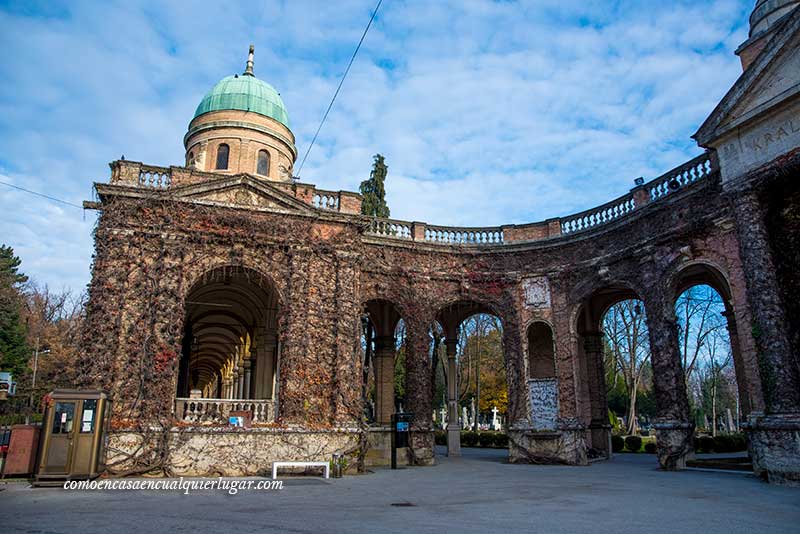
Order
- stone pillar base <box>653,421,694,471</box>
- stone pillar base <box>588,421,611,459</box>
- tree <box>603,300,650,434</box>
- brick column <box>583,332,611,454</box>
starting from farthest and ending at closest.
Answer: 1. tree <box>603,300,650,434</box>
2. brick column <box>583,332,611,454</box>
3. stone pillar base <box>588,421,611,459</box>
4. stone pillar base <box>653,421,694,471</box>

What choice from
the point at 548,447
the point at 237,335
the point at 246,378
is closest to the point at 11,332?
the point at 237,335

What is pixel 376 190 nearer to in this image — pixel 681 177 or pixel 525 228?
pixel 525 228

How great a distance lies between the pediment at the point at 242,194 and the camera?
17172 millimetres

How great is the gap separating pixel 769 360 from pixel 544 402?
847 cm

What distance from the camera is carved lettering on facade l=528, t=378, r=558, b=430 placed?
20.6 meters

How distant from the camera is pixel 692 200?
671 inches

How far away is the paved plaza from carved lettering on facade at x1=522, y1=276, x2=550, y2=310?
8.26 metres

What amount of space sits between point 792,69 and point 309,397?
1586 centimetres

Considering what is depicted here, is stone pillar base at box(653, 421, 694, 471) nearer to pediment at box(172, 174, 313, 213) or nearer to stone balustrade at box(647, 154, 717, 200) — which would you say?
stone balustrade at box(647, 154, 717, 200)

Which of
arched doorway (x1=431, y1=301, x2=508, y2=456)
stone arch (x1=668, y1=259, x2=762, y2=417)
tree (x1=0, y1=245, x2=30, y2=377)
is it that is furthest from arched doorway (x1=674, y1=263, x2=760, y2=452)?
tree (x1=0, y1=245, x2=30, y2=377)

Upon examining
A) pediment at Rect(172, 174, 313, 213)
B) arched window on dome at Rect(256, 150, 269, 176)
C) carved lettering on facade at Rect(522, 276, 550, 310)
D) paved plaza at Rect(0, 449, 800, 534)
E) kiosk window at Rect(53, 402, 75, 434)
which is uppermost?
arched window on dome at Rect(256, 150, 269, 176)

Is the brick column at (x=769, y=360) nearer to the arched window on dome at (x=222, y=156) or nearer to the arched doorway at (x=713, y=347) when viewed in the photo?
the arched doorway at (x=713, y=347)

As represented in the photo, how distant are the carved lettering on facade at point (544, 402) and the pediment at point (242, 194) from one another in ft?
35.4

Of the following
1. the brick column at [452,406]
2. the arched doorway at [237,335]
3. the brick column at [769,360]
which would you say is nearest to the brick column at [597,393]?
the brick column at [452,406]
